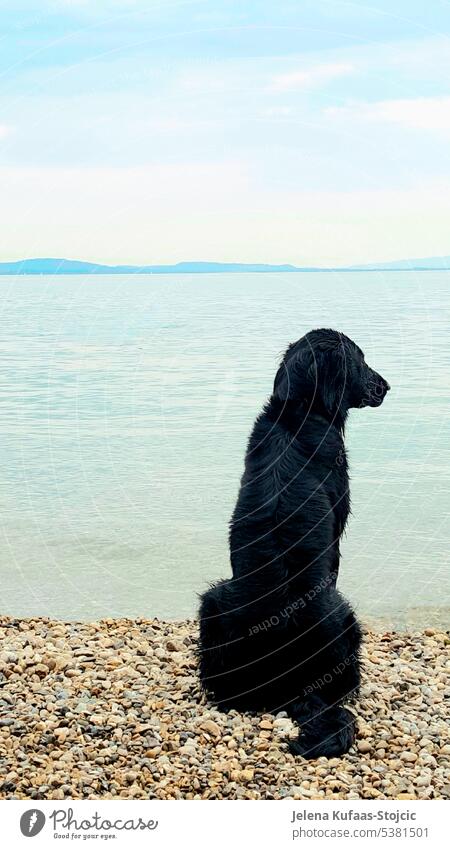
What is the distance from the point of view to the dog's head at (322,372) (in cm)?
548

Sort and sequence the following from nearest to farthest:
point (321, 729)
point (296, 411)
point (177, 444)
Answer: point (321, 729) < point (296, 411) < point (177, 444)

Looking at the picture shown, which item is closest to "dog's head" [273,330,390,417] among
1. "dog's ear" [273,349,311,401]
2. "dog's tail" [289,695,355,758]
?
"dog's ear" [273,349,311,401]

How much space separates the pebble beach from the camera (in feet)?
15.9

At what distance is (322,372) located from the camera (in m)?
5.52

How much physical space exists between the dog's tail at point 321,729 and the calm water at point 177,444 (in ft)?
6.43

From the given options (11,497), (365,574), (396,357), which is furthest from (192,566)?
(396,357)

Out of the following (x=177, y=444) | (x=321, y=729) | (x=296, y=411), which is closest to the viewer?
(x=321, y=729)

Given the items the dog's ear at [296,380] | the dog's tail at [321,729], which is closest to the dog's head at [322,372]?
the dog's ear at [296,380]

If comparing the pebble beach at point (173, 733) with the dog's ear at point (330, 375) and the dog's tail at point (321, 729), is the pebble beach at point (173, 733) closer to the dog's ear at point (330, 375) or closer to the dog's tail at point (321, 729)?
the dog's tail at point (321, 729)

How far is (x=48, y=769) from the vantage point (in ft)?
16.3

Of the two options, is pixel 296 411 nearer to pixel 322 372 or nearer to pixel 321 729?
pixel 322 372

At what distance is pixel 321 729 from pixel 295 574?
0.81 metres

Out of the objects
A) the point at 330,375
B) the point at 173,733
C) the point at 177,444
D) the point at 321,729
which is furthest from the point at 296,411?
the point at 177,444
